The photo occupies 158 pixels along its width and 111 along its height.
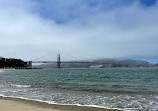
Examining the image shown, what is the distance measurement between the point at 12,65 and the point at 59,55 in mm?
38344

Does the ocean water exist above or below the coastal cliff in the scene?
below

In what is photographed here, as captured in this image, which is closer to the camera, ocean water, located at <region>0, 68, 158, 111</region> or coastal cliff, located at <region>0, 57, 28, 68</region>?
ocean water, located at <region>0, 68, 158, 111</region>

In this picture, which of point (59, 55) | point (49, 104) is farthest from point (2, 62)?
point (49, 104)

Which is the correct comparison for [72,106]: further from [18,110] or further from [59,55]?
[59,55]

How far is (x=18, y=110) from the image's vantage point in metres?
8.91

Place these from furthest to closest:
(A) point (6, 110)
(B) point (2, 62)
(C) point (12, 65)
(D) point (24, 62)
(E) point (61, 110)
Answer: (D) point (24, 62)
(C) point (12, 65)
(B) point (2, 62)
(E) point (61, 110)
(A) point (6, 110)

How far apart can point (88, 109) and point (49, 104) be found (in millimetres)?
2335

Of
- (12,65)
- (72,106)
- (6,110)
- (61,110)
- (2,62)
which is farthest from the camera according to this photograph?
(12,65)

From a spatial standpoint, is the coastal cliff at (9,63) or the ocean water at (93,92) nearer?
the ocean water at (93,92)

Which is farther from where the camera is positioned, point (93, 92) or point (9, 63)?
point (9, 63)

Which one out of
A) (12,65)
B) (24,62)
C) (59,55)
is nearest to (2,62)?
(12,65)

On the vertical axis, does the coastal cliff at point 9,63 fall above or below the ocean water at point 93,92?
above

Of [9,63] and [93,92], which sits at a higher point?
[9,63]

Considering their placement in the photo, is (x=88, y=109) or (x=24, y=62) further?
(x=24, y=62)
